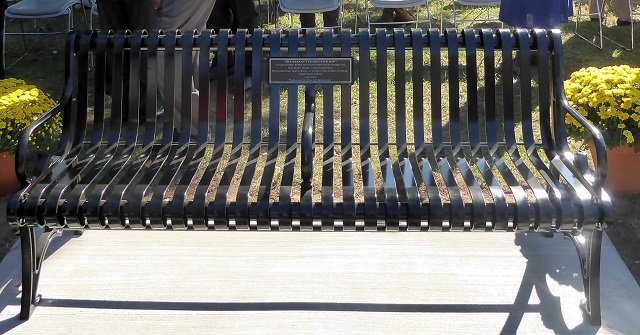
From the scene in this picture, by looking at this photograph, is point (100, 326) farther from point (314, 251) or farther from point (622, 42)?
point (622, 42)

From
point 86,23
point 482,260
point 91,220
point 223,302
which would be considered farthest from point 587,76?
point 86,23

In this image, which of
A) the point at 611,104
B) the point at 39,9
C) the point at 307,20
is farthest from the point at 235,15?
the point at 611,104

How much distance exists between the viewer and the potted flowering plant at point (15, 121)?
4.18 metres

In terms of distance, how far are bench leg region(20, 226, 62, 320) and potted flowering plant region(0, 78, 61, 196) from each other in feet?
4.04

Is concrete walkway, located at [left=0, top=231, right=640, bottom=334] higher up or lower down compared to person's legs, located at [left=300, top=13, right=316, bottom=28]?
lower down

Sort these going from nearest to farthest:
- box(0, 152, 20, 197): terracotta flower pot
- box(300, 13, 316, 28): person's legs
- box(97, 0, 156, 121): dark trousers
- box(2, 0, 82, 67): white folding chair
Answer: box(0, 152, 20, 197): terracotta flower pot, box(97, 0, 156, 121): dark trousers, box(2, 0, 82, 67): white folding chair, box(300, 13, 316, 28): person's legs

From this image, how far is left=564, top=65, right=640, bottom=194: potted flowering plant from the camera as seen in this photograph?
4059mm

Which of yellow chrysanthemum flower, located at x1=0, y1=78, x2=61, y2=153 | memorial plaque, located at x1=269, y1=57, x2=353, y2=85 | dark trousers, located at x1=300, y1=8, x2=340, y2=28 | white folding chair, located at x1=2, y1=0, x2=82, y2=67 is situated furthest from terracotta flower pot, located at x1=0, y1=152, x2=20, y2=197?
dark trousers, located at x1=300, y1=8, x2=340, y2=28

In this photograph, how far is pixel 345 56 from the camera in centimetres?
343

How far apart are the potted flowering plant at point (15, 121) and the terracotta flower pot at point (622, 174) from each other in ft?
10.4

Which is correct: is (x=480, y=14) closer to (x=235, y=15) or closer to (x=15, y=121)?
(x=235, y=15)

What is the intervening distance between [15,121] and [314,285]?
2039 millimetres

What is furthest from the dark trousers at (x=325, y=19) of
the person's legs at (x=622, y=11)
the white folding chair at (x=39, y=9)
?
the person's legs at (x=622, y=11)

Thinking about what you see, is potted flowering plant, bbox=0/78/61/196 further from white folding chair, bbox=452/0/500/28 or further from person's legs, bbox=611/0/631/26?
person's legs, bbox=611/0/631/26
